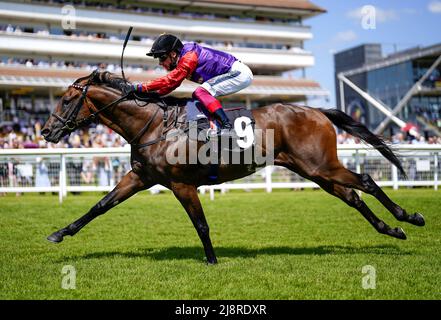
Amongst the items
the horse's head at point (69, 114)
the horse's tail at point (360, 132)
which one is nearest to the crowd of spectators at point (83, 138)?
the horse's head at point (69, 114)

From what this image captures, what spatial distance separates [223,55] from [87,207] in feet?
20.5

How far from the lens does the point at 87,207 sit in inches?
436

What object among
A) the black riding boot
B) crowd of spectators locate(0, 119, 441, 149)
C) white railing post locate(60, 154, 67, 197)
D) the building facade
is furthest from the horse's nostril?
the building facade

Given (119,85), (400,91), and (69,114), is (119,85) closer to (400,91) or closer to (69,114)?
(69,114)

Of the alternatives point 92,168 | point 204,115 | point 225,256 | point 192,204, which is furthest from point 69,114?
point 92,168

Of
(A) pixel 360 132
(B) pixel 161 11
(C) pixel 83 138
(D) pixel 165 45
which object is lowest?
(C) pixel 83 138

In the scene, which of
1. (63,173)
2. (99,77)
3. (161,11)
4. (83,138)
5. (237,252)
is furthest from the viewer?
(161,11)

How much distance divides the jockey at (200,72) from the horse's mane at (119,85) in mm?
188

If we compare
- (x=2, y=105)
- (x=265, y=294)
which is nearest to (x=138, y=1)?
(x=2, y=105)

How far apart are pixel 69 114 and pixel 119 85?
654 mm

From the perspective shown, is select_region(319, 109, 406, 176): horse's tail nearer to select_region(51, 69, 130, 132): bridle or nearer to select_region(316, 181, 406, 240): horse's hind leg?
select_region(316, 181, 406, 240): horse's hind leg

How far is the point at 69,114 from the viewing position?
602cm

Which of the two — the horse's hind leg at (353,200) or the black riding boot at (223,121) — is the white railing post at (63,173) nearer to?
the black riding boot at (223,121)
